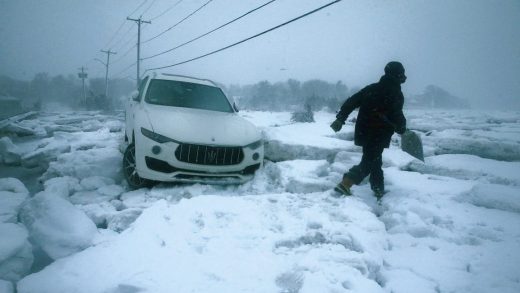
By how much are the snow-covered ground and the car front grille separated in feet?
1.28

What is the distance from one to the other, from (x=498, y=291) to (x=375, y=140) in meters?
2.00

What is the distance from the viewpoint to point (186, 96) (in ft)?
17.7

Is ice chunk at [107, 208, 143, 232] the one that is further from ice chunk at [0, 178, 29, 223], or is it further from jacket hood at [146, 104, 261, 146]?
jacket hood at [146, 104, 261, 146]

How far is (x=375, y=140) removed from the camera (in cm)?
371

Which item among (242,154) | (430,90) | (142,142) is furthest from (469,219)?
(430,90)

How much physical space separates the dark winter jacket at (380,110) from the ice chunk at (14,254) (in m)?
3.44

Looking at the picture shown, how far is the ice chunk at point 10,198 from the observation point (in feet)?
8.70

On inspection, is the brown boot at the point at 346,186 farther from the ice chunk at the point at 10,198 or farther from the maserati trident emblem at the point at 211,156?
the ice chunk at the point at 10,198

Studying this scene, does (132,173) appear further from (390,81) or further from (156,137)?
(390,81)

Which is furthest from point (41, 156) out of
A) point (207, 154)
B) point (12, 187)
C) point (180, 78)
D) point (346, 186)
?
point (346, 186)

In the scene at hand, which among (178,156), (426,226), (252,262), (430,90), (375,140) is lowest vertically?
(252,262)

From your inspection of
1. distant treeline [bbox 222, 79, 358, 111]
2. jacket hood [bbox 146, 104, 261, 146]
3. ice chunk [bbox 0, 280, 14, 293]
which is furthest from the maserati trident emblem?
distant treeline [bbox 222, 79, 358, 111]

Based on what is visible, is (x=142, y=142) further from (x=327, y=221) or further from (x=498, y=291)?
(x=498, y=291)

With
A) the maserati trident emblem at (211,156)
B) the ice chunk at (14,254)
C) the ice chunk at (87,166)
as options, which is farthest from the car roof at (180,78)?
the ice chunk at (14,254)
